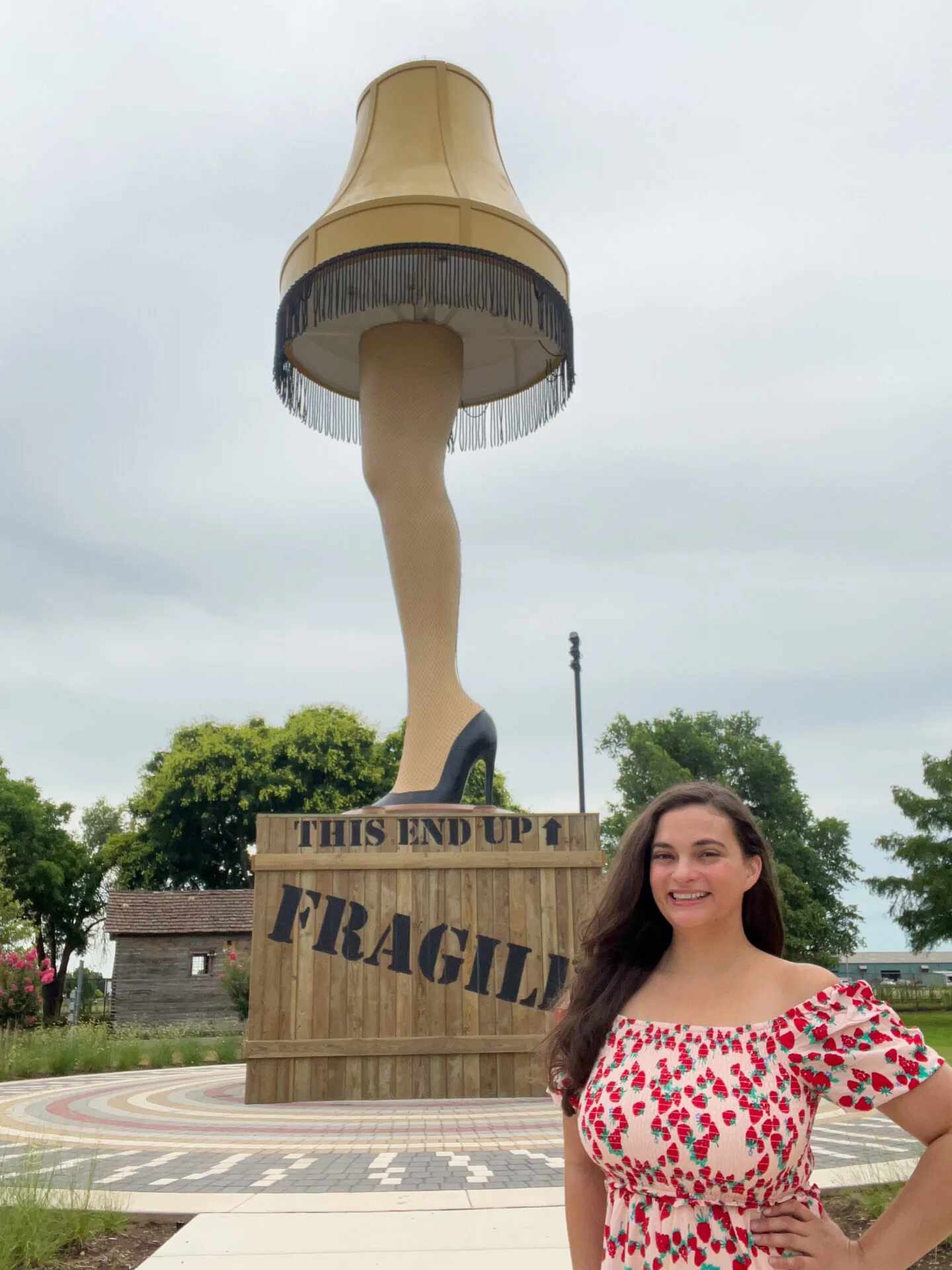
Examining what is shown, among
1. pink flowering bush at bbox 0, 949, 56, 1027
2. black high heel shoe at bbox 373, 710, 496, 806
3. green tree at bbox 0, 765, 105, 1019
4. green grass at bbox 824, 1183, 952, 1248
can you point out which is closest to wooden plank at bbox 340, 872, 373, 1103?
black high heel shoe at bbox 373, 710, 496, 806

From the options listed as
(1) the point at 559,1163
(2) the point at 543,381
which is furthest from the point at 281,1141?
(2) the point at 543,381

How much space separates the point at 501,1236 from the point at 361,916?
433 cm

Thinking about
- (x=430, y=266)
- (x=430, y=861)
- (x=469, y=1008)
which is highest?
(x=430, y=266)

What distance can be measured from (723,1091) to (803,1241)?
250 millimetres

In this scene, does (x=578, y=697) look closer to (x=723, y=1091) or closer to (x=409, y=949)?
(x=409, y=949)

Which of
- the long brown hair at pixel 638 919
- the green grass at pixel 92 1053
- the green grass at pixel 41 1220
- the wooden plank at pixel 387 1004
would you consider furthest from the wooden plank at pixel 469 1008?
the long brown hair at pixel 638 919

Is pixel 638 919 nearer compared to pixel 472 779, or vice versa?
pixel 638 919

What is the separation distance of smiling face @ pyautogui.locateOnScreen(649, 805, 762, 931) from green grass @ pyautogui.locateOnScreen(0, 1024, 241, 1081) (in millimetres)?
10727

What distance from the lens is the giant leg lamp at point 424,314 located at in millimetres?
8523

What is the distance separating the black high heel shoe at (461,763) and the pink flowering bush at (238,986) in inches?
499

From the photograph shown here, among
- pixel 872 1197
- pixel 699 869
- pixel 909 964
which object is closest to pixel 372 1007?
pixel 872 1197

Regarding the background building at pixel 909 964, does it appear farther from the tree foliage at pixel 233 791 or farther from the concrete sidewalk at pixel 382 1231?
the concrete sidewalk at pixel 382 1231

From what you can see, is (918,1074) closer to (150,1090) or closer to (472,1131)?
(472,1131)

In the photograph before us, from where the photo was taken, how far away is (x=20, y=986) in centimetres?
1809
